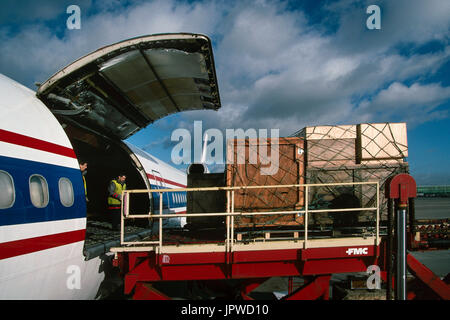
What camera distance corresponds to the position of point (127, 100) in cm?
825

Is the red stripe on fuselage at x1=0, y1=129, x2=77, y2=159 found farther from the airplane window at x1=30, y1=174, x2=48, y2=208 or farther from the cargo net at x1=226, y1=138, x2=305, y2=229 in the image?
the cargo net at x1=226, y1=138, x2=305, y2=229

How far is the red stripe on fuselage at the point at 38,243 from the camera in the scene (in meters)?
3.97

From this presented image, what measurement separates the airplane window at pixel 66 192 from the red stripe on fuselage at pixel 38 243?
54cm

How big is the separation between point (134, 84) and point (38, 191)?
3.83 meters

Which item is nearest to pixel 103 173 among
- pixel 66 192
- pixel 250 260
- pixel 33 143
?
pixel 66 192

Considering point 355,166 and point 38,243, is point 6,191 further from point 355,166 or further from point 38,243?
point 355,166

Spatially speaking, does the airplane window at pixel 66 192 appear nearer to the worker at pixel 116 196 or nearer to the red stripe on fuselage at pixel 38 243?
the red stripe on fuselage at pixel 38 243

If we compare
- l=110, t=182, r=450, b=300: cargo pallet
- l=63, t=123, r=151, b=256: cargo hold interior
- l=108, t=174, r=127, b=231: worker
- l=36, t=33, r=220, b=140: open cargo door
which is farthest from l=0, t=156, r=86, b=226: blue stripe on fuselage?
l=63, t=123, r=151, b=256: cargo hold interior

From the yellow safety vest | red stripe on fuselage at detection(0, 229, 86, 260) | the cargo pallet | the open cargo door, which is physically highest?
the open cargo door

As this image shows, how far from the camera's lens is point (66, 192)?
17.5 ft

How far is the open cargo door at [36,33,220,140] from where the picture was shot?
5984 millimetres

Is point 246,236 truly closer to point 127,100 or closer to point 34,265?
point 34,265

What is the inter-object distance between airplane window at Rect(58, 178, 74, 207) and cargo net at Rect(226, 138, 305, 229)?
337cm
